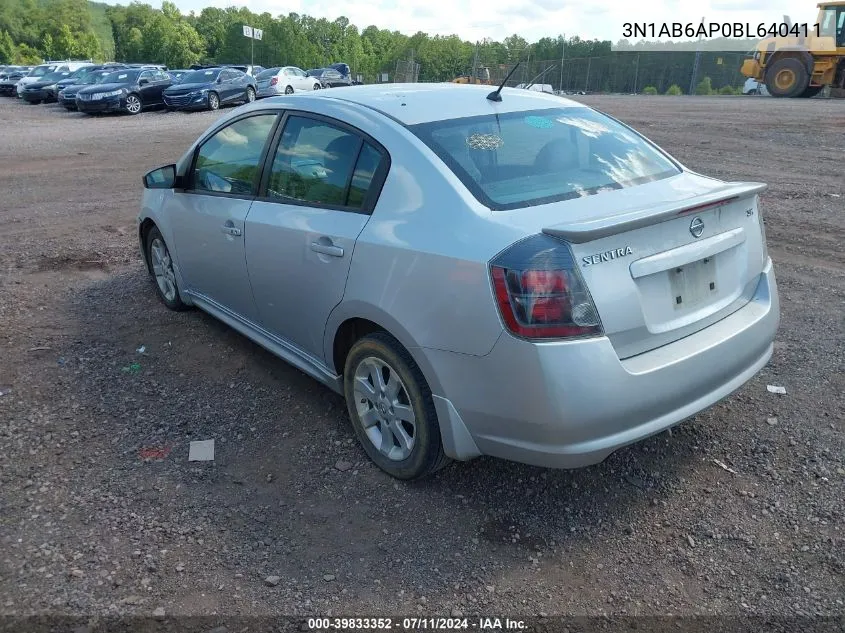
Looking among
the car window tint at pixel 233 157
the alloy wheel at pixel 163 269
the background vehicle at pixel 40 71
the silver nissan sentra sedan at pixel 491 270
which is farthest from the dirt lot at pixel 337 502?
the background vehicle at pixel 40 71

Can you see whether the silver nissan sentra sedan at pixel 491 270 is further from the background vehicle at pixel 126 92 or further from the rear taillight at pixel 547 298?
the background vehicle at pixel 126 92

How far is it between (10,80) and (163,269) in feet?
145

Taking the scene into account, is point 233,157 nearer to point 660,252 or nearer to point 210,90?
point 660,252

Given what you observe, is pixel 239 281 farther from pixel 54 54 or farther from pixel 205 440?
pixel 54 54

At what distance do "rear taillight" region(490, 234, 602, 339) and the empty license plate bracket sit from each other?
470 millimetres

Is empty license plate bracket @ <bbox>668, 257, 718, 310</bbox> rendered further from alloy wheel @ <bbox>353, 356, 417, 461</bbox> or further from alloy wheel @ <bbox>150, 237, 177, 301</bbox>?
Answer: alloy wheel @ <bbox>150, 237, 177, 301</bbox>

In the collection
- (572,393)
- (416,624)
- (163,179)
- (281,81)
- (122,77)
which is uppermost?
(281,81)

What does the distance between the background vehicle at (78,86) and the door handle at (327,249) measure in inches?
1072

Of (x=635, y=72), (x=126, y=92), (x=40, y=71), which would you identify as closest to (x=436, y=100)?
(x=126, y=92)

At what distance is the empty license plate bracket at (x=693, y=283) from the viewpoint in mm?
2961

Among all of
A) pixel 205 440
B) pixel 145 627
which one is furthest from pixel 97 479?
pixel 145 627

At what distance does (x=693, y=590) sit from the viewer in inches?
108

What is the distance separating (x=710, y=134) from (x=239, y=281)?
1310 cm

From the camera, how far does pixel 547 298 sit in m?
2.68
